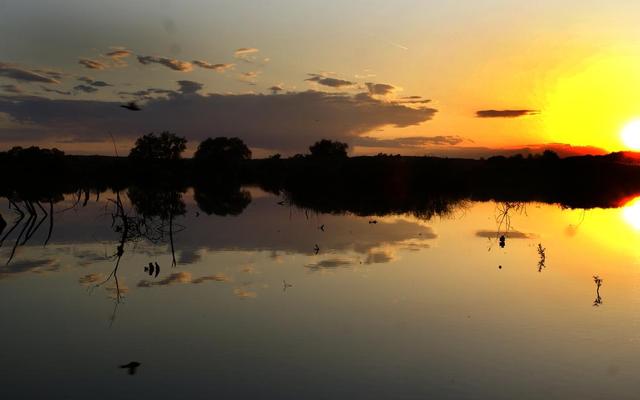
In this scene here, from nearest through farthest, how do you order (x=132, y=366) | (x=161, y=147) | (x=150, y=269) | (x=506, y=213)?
(x=132, y=366) → (x=150, y=269) → (x=506, y=213) → (x=161, y=147)

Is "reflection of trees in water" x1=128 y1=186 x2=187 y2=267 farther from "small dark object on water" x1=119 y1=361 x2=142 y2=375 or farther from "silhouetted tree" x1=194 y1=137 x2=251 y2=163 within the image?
"silhouetted tree" x1=194 y1=137 x2=251 y2=163

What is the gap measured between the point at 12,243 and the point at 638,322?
2493cm

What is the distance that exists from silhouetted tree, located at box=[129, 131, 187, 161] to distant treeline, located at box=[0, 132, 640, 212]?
30cm

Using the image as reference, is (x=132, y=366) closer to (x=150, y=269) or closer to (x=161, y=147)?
(x=150, y=269)

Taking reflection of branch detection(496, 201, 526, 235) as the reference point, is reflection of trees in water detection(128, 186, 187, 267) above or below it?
below

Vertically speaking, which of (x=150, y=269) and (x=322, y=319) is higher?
(x=322, y=319)

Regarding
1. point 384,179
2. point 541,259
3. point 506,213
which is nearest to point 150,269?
point 541,259

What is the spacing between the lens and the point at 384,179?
74.2 meters

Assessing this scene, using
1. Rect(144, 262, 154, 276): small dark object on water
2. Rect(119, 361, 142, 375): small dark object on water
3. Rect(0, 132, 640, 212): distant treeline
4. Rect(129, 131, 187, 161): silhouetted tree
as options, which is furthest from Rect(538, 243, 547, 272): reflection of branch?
Rect(129, 131, 187, 161): silhouetted tree

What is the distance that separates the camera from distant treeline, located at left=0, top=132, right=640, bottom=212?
177 feet

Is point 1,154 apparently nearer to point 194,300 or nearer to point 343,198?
point 343,198

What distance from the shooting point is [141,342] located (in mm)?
13016

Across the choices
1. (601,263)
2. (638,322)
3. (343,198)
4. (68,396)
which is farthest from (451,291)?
(343,198)

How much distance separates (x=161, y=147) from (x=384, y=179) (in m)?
74.0
